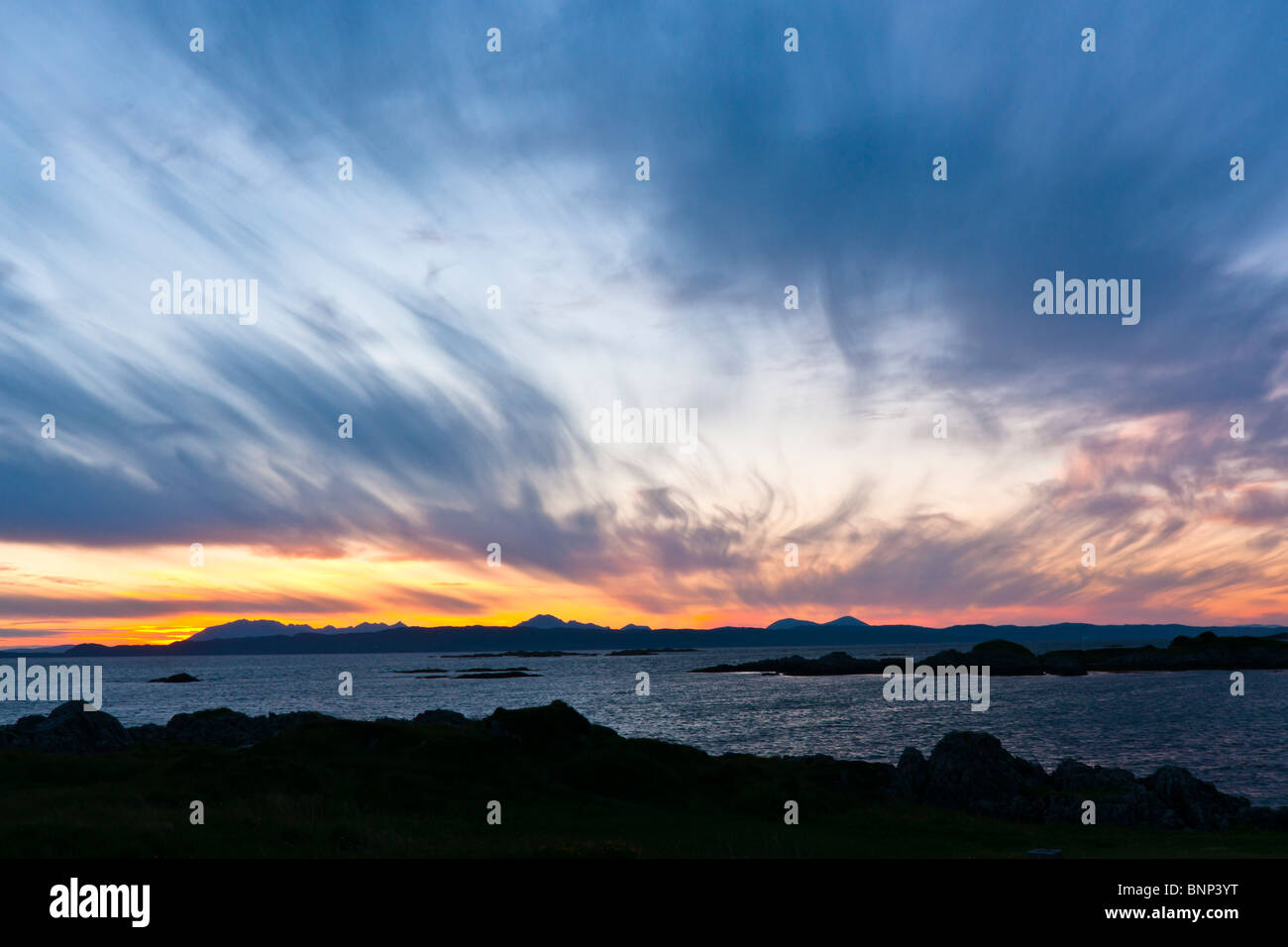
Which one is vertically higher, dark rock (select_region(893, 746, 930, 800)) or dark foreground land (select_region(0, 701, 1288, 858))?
dark foreground land (select_region(0, 701, 1288, 858))

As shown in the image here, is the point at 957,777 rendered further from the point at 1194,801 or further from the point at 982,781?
the point at 1194,801

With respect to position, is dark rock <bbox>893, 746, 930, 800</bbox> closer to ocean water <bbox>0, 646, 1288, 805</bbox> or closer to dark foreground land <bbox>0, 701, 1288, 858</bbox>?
dark foreground land <bbox>0, 701, 1288, 858</bbox>

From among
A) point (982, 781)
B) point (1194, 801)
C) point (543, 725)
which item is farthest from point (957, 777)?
point (543, 725)

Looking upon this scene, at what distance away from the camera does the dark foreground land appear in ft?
83.3

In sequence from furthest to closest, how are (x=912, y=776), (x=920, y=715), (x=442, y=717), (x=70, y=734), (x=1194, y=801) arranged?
(x=920, y=715), (x=442, y=717), (x=70, y=734), (x=912, y=776), (x=1194, y=801)

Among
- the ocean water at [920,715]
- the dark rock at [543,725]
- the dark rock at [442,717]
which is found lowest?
the ocean water at [920,715]

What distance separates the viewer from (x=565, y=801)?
41.9 meters

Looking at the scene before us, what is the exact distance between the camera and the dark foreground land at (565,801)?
83.3ft

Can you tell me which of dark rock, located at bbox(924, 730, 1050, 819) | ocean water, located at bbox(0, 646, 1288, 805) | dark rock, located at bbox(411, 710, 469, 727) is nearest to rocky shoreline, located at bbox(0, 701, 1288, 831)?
dark rock, located at bbox(924, 730, 1050, 819)

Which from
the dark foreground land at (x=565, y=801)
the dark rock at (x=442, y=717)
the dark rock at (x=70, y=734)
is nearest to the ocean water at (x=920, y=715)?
the dark foreground land at (x=565, y=801)

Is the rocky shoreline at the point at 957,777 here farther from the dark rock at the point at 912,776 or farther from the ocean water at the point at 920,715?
the ocean water at the point at 920,715

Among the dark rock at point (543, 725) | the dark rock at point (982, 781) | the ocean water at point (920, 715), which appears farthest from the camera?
the ocean water at point (920, 715)
